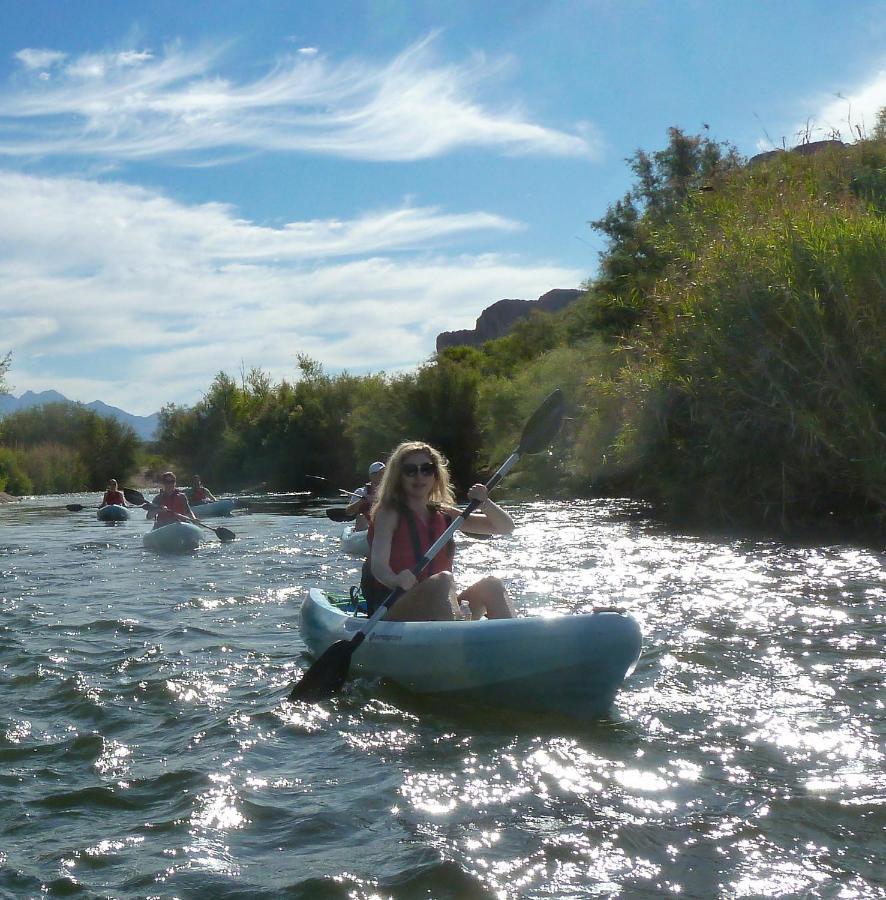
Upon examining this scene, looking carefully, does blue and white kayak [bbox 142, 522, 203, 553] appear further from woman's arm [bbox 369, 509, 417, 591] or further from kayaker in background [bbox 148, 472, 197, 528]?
woman's arm [bbox 369, 509, 417, 591]

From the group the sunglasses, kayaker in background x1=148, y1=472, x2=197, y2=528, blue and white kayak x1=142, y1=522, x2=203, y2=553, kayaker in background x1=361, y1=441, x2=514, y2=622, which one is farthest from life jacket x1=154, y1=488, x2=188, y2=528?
the sunglasses

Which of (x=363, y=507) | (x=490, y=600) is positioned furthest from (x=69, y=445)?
(x=490, y=600)

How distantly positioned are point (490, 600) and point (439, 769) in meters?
1.42

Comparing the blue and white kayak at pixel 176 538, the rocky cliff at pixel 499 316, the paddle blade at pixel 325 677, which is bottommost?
the paddle blade at pixel 325 677

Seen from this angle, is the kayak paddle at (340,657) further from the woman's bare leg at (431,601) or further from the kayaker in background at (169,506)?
the kayaker in background at (169,506)

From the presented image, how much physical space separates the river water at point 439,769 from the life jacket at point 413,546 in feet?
1.90

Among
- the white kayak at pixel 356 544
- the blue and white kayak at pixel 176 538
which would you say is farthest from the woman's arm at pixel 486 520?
the blue and white kayak at pixel 176 538

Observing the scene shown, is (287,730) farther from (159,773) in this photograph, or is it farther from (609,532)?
(609,532)

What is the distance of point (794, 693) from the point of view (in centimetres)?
494

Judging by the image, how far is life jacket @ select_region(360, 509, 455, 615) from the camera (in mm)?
5508

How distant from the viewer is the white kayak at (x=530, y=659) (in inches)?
179

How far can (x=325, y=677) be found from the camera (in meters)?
5.14

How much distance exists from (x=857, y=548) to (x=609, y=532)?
3.38 m

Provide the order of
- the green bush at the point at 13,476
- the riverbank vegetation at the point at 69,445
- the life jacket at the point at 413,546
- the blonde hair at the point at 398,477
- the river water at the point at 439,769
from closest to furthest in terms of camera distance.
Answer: the river water at the point at 439,769 → the blonde hair at the point at 398,477 → the life jacket at the point at 413,546 → the green bush at the point at 13,476 → the riverbank vegetation at the point at 69,445
